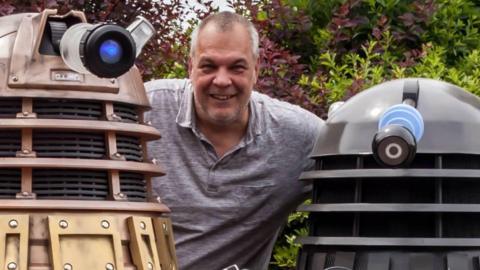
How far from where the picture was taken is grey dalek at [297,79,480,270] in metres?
4.11

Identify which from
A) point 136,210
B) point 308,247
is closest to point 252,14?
point 308,247

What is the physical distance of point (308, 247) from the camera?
441 cm

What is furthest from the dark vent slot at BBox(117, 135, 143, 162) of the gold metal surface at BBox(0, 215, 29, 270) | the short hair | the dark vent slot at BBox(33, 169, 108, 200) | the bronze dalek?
the short hair

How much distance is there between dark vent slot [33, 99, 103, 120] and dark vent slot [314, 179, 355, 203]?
93cm

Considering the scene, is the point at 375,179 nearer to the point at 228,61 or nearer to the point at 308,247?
the point at 308,247

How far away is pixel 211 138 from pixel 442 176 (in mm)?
1940

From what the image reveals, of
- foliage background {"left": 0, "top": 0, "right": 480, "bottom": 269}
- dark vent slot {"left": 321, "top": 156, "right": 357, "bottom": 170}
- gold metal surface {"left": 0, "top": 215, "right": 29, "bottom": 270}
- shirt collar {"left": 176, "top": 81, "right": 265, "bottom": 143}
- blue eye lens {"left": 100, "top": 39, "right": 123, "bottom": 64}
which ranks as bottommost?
gold metal surface {"left": 0, "top": 215, "right": 29, "bottom": 270}

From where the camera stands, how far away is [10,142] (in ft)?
12.6

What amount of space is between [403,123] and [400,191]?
27cm

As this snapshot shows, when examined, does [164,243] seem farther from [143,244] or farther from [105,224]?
[105,224]

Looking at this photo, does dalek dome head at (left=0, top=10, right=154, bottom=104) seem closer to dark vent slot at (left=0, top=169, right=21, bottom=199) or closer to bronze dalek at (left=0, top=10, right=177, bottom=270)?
bronze dalek at (left=0, top=10, right=177, bottom=270)

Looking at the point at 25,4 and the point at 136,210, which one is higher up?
the point at 25,4

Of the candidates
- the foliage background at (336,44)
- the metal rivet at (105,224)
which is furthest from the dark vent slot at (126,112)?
the foliage background at (336,44)

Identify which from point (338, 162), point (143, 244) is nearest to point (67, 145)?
point (143, 244)
